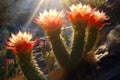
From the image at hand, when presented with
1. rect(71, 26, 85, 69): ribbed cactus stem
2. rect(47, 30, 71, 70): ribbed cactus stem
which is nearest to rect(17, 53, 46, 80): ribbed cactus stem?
rect(47, 30, 71, 70): ribbed cactus stem

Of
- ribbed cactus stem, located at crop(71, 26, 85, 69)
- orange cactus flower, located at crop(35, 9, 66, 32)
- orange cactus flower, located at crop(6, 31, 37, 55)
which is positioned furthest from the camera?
ribbed cactus stem, located at crop(71, 26, 85, 69)

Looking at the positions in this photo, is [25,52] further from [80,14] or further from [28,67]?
[80,14]

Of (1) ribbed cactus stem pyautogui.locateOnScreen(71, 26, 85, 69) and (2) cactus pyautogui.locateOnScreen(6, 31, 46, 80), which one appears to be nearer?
(2) cactus pyautogui.locateOnScreen(6, 31, 46, 80)

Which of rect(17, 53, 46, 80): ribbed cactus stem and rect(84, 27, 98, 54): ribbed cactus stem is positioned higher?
rect(84, 27, 98, 54): ribbed cactus stem

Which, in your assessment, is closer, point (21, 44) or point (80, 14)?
point (21, 44)

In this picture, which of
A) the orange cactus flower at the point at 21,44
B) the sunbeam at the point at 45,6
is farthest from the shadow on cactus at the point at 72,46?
the sunbeam at the point at 45,6

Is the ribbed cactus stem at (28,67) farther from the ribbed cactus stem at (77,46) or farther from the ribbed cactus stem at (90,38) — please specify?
the ribbed cactus stem at (90,38)

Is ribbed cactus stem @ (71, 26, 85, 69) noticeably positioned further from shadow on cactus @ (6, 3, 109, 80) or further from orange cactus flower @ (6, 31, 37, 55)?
orange cactus flower @ (6, 31, 37, 55)

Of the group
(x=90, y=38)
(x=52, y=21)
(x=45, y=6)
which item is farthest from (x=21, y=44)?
(x=45, y=6)

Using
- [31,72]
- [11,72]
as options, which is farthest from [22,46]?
[11,72]
